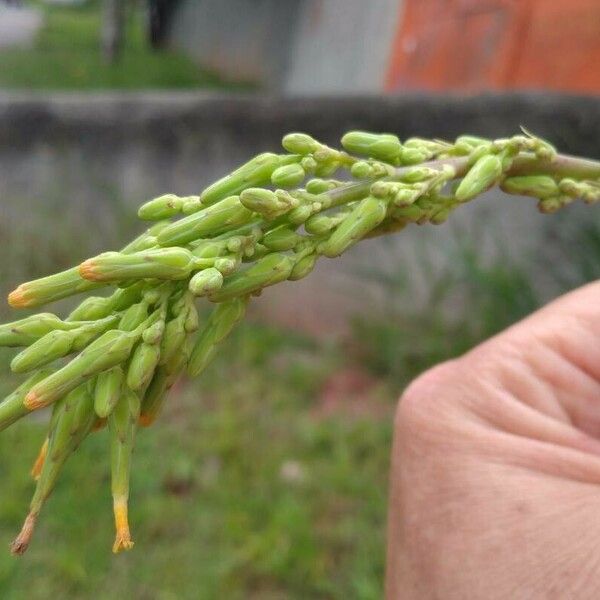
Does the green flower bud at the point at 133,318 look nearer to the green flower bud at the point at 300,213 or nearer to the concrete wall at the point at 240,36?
the green flower bud at the point at 300,213

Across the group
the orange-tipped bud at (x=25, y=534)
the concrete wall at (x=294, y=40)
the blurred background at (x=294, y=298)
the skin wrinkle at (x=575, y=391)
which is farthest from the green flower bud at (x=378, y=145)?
the concrete wall at (x=294, y=40)

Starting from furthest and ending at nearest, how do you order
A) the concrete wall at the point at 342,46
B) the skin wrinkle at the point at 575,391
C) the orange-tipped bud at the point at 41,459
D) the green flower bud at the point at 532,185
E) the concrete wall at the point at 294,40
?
the concrete wall at the point at 294,40, the concrete wall at the point at 342,46, the skin wrinkle at the point at 575,391, the green flower bud at the point at 532,185, the orange-tipped bud at the point at 41,459

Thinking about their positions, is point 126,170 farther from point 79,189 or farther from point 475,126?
point 475,126

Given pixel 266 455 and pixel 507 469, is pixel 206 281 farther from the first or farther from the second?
pixel 266 455

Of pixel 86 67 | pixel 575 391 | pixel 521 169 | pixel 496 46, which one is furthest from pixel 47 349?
pixel 86 67

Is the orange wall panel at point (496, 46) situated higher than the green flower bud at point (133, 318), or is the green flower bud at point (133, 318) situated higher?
the green flower bud at point (133, 318)

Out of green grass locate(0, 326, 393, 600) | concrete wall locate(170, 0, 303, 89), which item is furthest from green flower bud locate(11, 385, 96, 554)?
concrete wall locate(170, 0, 303, 89)

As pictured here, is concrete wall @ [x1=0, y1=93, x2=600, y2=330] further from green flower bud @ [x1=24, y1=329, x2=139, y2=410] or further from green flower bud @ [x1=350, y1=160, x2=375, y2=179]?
green flower bud @ [x1=24, y1=329, x2=139, y2=410]
